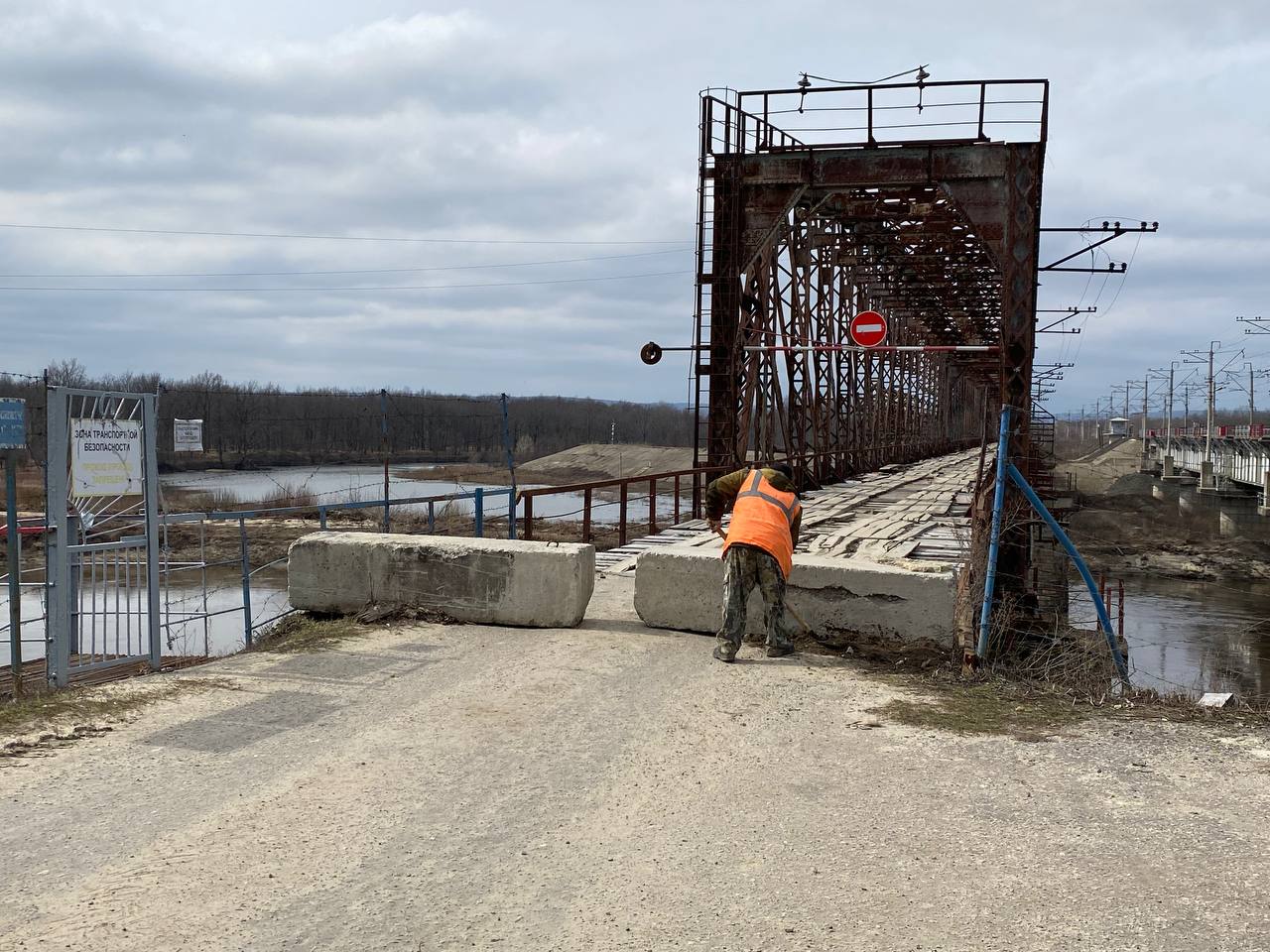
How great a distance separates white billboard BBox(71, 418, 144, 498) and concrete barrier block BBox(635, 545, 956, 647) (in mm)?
4157

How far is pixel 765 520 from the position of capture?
28.6 ft

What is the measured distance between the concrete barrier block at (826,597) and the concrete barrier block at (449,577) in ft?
2.21

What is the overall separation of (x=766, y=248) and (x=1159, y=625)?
1728cm

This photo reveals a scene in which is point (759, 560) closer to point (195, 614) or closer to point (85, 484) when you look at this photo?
point (85, 484)

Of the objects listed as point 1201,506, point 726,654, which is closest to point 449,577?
point 726,654

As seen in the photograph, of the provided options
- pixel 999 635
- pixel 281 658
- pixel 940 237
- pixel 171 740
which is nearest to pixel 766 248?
pixel 940 237

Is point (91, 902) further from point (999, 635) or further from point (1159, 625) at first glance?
point (1159, 625)

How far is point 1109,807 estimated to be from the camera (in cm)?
534

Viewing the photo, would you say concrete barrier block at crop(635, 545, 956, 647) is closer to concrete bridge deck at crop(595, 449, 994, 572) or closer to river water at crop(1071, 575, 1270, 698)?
concrete bridge deck at crop(595, 449, 994, 572)

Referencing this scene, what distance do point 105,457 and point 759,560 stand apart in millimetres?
4800

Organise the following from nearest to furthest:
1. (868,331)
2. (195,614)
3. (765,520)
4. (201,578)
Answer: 1. (765,520)
2. (195,614)
3. (868,331)
4. (201,578)

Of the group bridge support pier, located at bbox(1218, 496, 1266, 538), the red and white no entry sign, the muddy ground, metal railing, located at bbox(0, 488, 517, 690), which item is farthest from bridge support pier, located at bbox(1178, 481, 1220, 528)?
the red and white no entry sign

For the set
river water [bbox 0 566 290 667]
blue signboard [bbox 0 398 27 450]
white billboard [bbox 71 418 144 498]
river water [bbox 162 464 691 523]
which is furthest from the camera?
river water [bbox 162 464 691 523]

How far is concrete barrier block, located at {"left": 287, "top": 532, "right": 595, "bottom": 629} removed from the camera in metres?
9.58
